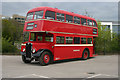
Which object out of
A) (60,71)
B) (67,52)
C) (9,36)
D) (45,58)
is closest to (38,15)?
(45,58)

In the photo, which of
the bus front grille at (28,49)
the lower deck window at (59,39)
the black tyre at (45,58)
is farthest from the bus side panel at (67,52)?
the bus front grille at (28,49)

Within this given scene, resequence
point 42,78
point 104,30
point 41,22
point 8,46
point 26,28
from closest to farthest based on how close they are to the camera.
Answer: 1. point 42,78
2. point 41,22
3. point 26,28
4. point 8,46
5. point 104,30

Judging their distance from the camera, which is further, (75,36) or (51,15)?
(75,36)

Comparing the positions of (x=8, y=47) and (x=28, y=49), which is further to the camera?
(x=8, y=47)

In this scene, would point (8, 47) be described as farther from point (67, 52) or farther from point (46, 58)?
point (46, 58)

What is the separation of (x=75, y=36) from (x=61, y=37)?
1.96 metres

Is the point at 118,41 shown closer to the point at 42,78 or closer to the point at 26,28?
the point at 26,28

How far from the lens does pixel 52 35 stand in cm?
1232

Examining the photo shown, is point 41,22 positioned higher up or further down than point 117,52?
higher up

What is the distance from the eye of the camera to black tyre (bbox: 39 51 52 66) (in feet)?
36.7

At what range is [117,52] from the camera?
76.4 feet

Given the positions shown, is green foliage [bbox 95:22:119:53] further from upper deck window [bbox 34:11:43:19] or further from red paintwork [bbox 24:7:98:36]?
upper deck window [bbox 34:11:43:19]

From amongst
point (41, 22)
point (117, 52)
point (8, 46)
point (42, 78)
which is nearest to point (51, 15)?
point (41, 22)

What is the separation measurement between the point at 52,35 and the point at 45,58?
6.42 ft
